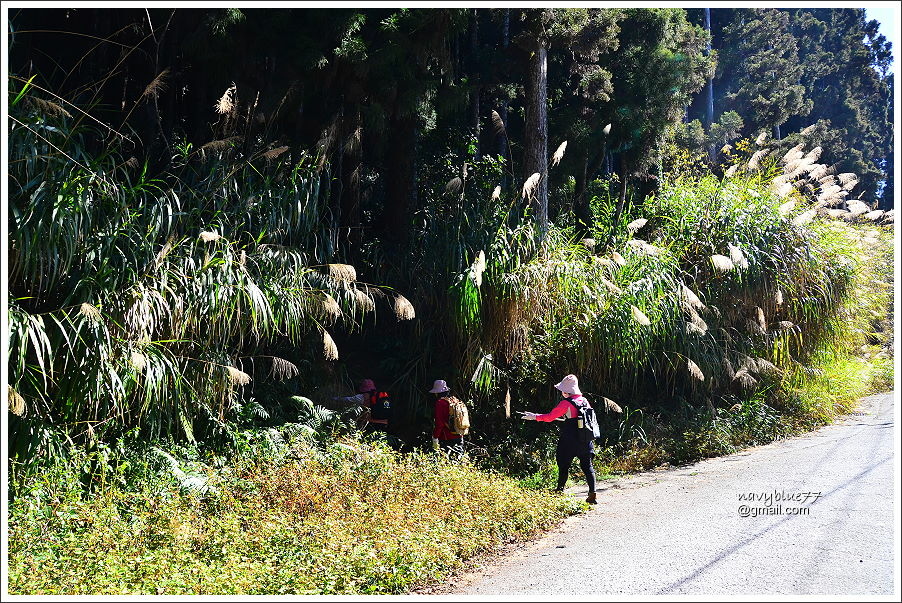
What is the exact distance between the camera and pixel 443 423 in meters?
9.31

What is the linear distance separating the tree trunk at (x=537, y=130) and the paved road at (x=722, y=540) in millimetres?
4548

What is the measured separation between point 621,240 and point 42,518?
29.9 ft

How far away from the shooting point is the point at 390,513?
6691 millimetres

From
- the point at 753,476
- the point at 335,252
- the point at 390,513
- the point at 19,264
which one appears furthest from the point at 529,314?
the point at 19,264

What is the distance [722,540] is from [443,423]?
373cm

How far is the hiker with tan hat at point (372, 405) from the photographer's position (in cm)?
962

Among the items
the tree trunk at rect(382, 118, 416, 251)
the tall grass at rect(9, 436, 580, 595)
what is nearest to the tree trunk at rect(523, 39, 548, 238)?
the tree trunk at rect(382, 118, 416, 251)

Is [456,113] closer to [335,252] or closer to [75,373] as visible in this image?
[335,252]

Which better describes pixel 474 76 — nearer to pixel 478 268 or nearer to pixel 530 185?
pixel 530 185

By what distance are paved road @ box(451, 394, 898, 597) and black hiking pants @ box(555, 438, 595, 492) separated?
0.38 metres

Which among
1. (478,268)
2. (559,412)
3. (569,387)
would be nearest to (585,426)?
(559,412)

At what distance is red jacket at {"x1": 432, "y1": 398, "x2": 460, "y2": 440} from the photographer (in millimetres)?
9297

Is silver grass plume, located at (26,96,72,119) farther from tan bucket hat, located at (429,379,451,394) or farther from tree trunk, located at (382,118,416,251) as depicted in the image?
tree trunk, located at (382,118,416,251)

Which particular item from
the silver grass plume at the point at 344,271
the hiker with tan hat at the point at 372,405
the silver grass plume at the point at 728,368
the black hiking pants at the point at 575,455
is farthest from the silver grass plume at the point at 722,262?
the silver grass plume at the point at 344,271
